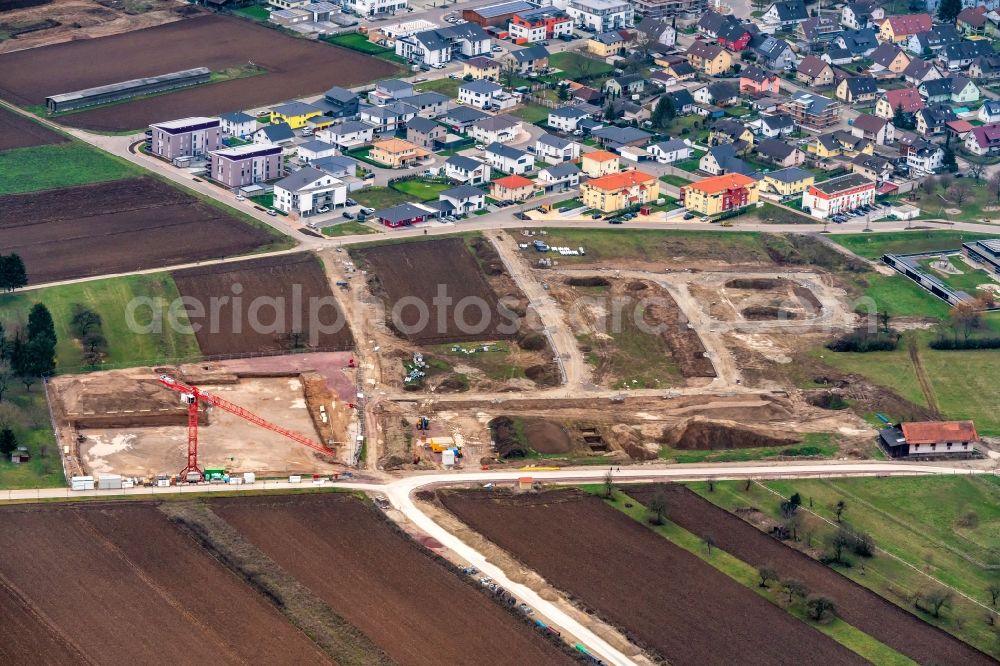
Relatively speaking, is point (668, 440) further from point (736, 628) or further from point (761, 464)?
point (736, 628)

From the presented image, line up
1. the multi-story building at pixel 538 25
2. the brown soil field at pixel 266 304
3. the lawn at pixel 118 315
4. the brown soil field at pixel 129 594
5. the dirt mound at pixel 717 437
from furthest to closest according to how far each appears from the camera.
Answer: the multi-story building at pixel 538 25, the brown soil field at pixel 266 304, the lawn at pixel 118 315, the dirt mound at pixel 717 437, the brown soil field at pixel 129 594

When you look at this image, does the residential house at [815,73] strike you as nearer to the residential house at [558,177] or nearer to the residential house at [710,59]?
the residential house at [710,59]

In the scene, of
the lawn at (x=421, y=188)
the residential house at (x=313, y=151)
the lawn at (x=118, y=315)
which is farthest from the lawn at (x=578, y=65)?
the lawn at (x=118, y=315)

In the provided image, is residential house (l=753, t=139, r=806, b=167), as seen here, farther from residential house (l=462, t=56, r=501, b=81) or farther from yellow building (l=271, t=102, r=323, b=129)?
yellow building (l=271, t=102, r=323, b=129)

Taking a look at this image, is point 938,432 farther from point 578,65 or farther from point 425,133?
point 578,65

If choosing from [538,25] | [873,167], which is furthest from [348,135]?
[873,167]

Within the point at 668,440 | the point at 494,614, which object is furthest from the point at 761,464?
the point at 494,614

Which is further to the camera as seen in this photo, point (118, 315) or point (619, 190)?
point (619, 190)
